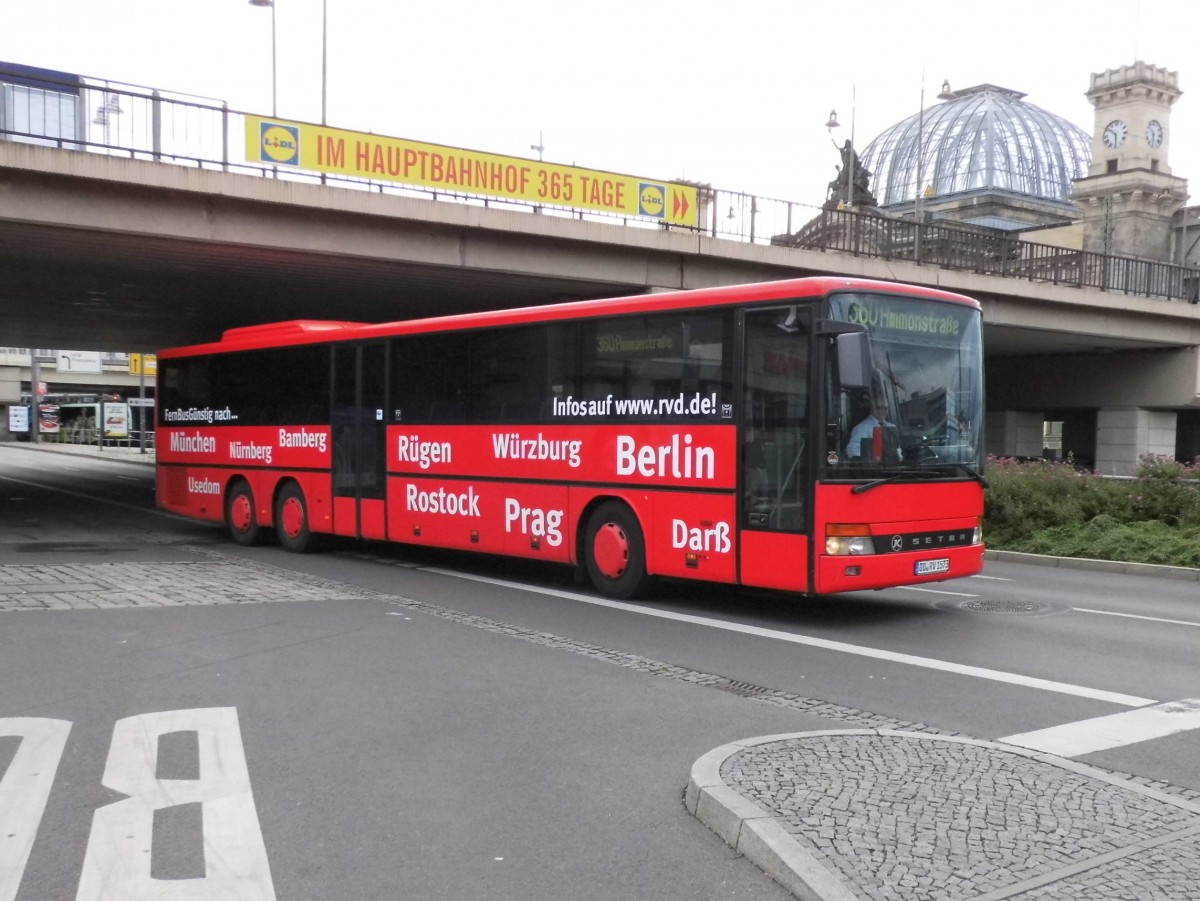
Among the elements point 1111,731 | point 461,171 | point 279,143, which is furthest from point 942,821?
point 461,171

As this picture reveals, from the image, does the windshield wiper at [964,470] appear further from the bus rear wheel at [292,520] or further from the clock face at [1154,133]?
the clock face at [1154,133]

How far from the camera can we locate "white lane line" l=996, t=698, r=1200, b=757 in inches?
256

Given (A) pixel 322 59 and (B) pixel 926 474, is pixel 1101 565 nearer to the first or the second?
(B) pixel 926 474

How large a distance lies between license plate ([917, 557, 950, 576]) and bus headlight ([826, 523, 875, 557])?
2.63 ft

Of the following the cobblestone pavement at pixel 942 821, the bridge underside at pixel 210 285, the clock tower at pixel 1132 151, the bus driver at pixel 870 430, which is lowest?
the cobblestone pavement at pixel 942 821

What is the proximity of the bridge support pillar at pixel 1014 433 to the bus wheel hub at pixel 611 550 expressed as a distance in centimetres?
3311

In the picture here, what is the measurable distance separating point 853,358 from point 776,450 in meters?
1.12

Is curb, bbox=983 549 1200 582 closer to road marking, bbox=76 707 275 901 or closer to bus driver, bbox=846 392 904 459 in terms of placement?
bus driver, bbox=846 392 904 459

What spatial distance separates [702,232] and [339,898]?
21925mm

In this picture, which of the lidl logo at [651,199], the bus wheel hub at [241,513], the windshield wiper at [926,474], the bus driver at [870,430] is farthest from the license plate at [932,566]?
the lidl logo at [651,199]

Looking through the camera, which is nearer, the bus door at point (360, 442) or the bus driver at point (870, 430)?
the bus driver at point (870, 430)

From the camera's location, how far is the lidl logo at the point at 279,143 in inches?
803

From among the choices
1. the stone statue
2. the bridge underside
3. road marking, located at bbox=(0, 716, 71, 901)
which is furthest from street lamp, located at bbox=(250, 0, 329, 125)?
road marking, located at bbox=(0, 716, 71, 901)

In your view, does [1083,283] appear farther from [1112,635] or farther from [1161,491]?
[1112,635]
